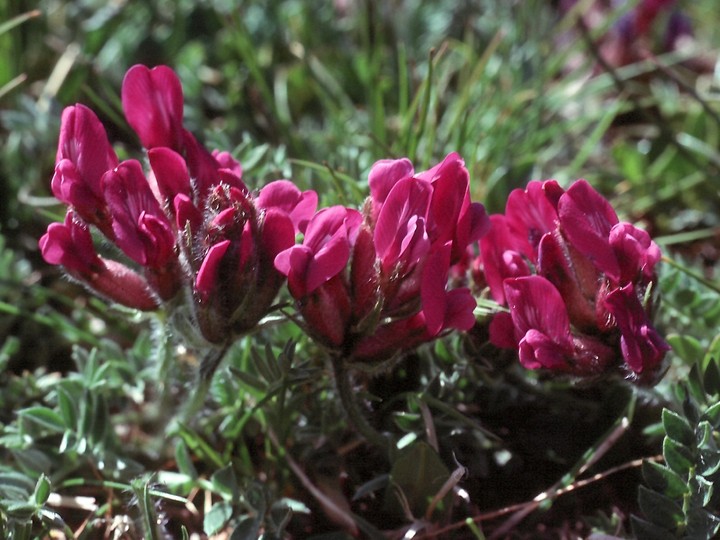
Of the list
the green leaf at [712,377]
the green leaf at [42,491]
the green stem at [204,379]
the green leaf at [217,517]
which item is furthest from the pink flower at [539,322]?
the green leaf at [42,491]

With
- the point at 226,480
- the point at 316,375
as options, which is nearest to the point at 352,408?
the point at 316,375

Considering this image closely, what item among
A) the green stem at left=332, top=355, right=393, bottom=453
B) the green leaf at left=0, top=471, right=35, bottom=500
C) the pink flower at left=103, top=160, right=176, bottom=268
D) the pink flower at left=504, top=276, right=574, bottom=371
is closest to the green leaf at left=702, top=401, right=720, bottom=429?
the pink flower at left=504, top=276, right=574, bottom=371

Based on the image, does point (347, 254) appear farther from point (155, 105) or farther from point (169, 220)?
point (155, 105)

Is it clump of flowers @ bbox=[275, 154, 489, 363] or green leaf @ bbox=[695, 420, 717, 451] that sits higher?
clump of flowers @ bbox=[275, 154, 489, 363]

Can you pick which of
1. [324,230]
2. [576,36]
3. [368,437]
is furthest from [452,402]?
[576,36]

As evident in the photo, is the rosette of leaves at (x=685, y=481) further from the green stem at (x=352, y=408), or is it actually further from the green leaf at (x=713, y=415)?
the green stem at (x=352, y=408)

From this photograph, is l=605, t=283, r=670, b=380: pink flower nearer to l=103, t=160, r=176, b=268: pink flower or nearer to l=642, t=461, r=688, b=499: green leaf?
l=642, t=461, r=688, b=499: green leaf
